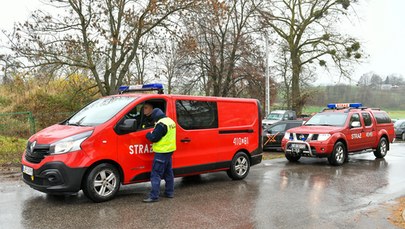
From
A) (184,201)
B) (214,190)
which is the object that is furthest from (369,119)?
(184,201)

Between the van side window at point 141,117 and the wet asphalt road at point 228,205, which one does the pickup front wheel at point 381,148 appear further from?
the van side window at point 141,117

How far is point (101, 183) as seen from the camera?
6.49 meters

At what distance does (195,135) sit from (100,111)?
204 cm

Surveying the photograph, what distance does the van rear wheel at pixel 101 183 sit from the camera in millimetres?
6312

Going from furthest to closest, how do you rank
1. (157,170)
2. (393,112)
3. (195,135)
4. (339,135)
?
(393,112)
(339,135)
(195,135)
(157,170)

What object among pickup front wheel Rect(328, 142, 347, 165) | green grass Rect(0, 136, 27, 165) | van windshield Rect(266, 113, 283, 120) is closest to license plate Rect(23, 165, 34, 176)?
green grass Rect(0, 136, 27, 165)

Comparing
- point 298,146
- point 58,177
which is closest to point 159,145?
point 58,177

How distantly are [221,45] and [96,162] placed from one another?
18.8m

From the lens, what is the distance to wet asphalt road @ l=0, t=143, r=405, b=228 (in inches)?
219

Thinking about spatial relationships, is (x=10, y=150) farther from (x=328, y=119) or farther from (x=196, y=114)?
(x=328, y=119)

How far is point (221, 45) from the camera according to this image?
24.1 metres

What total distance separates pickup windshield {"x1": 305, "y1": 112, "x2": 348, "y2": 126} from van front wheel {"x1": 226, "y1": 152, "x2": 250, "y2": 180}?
476cm

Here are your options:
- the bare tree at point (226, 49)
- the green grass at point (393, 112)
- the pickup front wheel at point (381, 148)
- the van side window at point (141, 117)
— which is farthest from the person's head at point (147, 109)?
the green grass at point (393, 112)

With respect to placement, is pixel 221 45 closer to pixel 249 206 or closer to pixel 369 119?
pixel 369 119
